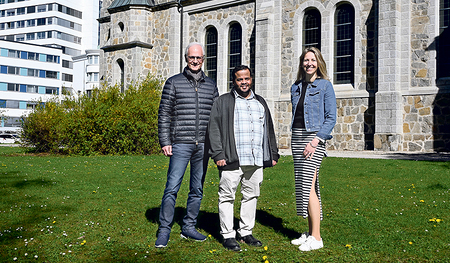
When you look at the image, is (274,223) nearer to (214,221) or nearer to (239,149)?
(214,221)

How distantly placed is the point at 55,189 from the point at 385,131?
40.4ft

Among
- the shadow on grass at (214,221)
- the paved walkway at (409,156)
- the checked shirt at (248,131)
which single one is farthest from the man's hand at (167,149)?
the paved walkway at (409,156)

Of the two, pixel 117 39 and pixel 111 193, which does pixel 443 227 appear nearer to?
pixel 111 193

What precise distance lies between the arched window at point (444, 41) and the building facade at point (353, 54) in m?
0.03

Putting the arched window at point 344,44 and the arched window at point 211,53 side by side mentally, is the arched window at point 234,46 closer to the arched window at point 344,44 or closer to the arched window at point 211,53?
the arched window at point 211,53

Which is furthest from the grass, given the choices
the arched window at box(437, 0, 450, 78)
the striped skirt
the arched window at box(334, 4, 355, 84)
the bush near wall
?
the arched window at box(334, 4, 355, 84)

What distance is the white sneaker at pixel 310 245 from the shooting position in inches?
167

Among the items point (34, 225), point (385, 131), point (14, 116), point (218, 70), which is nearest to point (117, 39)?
point (218, 70)

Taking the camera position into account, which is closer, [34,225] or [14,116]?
[34,225]

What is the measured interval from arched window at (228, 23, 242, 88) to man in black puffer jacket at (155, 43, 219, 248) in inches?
662

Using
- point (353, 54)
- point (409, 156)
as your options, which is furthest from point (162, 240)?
point (353, 54)

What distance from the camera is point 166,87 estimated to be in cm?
471

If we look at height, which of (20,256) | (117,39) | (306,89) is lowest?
→ (20,256)

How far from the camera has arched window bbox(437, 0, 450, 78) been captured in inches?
599
